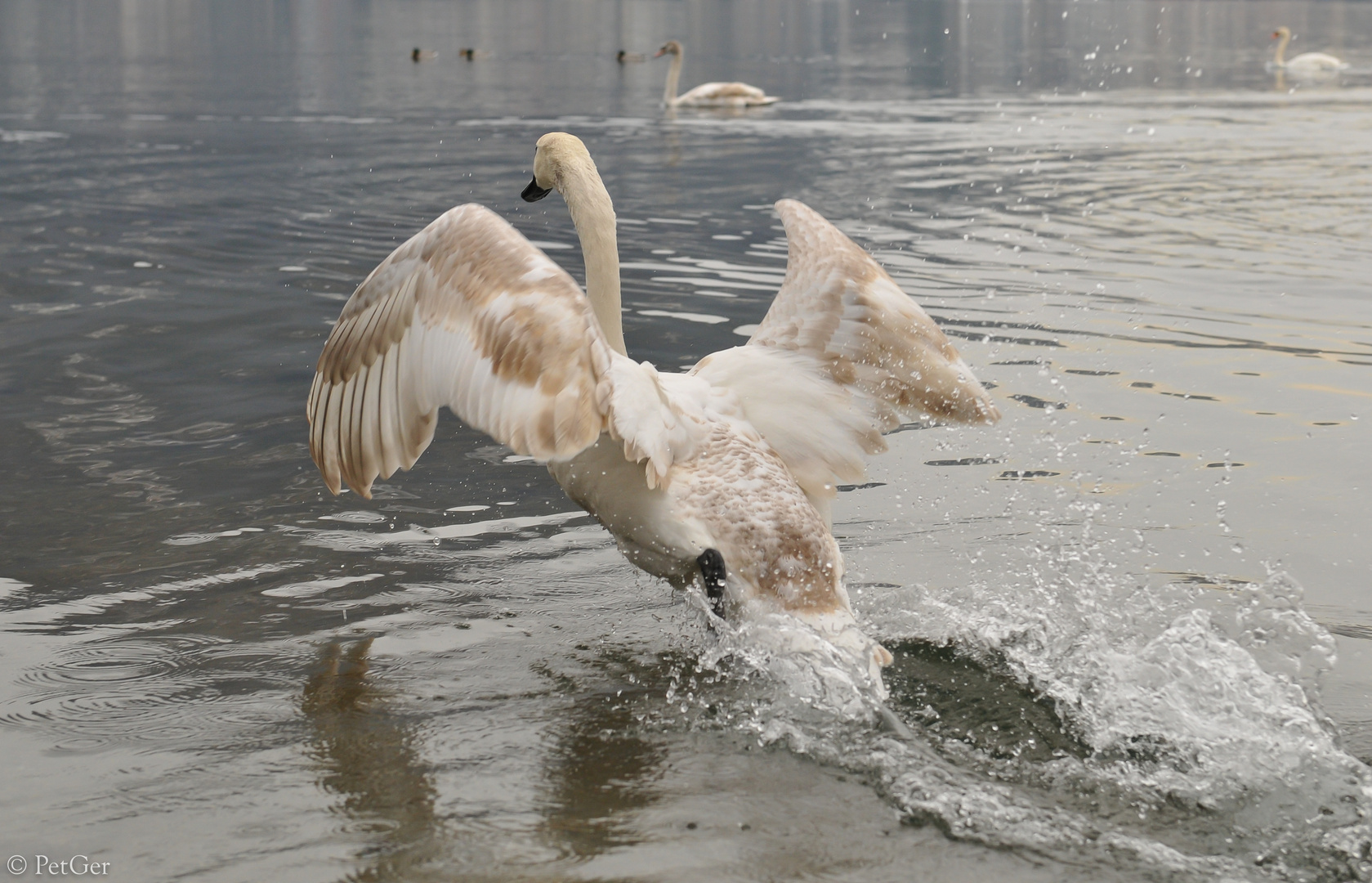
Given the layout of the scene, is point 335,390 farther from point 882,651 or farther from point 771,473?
point 882,651

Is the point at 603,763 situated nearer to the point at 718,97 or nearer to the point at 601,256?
the point at 601,256

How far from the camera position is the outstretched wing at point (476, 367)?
4160 millimetres

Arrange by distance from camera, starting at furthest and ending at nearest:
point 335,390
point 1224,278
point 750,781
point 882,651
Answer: point 1224,278, point 335,390, point 882,651, point 750,781

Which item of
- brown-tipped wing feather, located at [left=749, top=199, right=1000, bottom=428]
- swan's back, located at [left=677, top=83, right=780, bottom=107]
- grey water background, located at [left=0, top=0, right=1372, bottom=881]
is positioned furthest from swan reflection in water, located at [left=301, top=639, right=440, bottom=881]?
swan's back, located at [left=677, top=83, right=780, bottom=107]

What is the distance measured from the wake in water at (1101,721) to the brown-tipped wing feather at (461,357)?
1078 mm

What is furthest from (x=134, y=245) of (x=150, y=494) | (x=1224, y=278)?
(x=1224, y=278)

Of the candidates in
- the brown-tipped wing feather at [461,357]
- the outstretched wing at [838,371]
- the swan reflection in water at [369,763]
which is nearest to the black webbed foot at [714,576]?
the brown-tipped wing feather at [461,357]

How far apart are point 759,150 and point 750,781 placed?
16.9 m

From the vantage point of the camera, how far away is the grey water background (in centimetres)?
372

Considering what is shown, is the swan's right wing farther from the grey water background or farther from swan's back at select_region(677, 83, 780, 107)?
the grey water background

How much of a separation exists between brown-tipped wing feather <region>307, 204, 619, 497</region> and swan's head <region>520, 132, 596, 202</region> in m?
0.71

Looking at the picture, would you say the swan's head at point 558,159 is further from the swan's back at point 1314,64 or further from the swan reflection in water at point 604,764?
the swan's back at point 1314,64

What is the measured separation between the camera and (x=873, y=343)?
5500 mm

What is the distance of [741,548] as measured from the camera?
462cm
